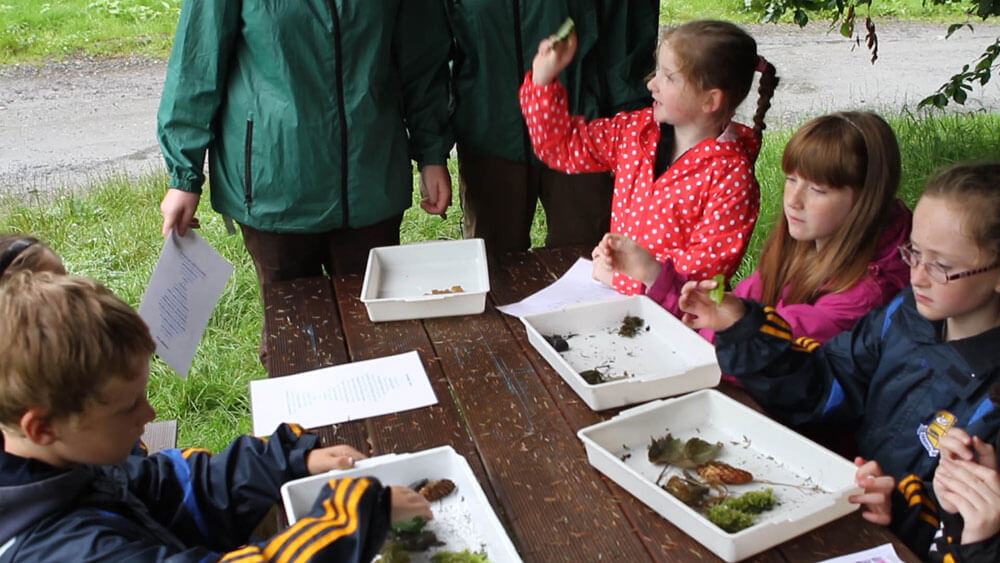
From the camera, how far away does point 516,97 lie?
2.95 m

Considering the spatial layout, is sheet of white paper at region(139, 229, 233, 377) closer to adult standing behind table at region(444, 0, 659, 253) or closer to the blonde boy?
the blonde boy

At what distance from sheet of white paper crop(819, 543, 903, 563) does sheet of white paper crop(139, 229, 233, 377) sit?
4.97 ft

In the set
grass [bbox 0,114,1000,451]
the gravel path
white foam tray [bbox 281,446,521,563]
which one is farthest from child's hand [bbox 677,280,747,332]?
the gravel path

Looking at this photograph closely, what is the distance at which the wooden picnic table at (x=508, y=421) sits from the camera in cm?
144

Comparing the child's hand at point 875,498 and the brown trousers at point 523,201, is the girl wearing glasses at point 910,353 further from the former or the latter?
the brown trousers at point 523,201

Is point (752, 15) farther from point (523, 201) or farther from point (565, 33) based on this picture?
point (565, 33)

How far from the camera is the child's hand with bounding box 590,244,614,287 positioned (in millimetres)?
2273

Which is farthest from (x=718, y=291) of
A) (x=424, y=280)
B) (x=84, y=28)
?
(x=84, y=28)

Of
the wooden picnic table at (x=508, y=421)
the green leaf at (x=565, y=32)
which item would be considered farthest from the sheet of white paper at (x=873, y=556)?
the green leaf at (x=565, y=32)

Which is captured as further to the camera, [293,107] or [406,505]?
[293,107]

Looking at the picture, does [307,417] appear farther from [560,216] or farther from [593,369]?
[560,216]

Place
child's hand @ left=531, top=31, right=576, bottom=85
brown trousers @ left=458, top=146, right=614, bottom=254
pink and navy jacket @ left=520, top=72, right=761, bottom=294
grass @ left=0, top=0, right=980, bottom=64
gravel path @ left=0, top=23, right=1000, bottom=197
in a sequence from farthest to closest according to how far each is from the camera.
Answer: grass @ left=0, top=0, right=980, bottom=64 < gravel path @ left=0, top=23, right=1000, bottom=197 < brown trousers @ left=458, top=146, right=614, bottom=254 < child's hand @ left=531, top=31, right=576, bottom=85 < pink and navy jacket @ left=520, top=72, right=761, bottom=294

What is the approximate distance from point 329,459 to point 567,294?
3.22 feet

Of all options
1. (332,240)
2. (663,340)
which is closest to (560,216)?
(332,240)
